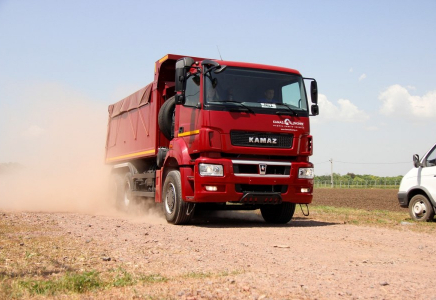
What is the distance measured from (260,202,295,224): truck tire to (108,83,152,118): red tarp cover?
14.1 ft

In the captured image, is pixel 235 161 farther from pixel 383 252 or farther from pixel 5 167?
pixel 5 167

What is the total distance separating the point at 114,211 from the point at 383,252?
11.3 meters

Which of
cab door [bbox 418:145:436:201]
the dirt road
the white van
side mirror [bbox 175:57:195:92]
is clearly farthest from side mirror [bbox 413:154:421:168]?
side mirror [bbox 175:57:195:92]

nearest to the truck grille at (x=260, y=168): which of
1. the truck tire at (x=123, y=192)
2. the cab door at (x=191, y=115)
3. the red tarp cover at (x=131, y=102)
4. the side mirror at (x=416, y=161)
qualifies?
the cab door at (x=191, y=115)

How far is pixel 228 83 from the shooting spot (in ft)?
34.6

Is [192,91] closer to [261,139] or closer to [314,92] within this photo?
[261,139]

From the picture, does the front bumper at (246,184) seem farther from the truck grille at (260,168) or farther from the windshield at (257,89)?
the windshield at (257,89)

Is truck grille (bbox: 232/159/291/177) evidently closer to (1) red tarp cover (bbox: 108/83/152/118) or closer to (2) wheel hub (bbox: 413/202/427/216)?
(2) wheel hub (bbox: 413/202/427/216)

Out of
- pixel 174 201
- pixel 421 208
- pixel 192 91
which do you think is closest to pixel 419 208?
pixel 421 208

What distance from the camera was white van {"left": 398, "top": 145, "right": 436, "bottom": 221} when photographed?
12.6m

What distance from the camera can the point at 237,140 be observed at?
10.3m

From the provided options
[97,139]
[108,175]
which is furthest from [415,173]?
[97,139]

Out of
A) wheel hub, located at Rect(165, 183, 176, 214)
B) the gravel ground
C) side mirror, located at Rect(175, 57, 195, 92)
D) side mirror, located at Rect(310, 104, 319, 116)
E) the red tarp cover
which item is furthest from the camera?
the red tarp cover

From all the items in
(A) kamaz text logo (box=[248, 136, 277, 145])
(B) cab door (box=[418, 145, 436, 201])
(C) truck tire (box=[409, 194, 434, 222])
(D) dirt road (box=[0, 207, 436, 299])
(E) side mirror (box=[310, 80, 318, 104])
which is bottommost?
(D) dirt road (box=[0, 207, 436, 299])
